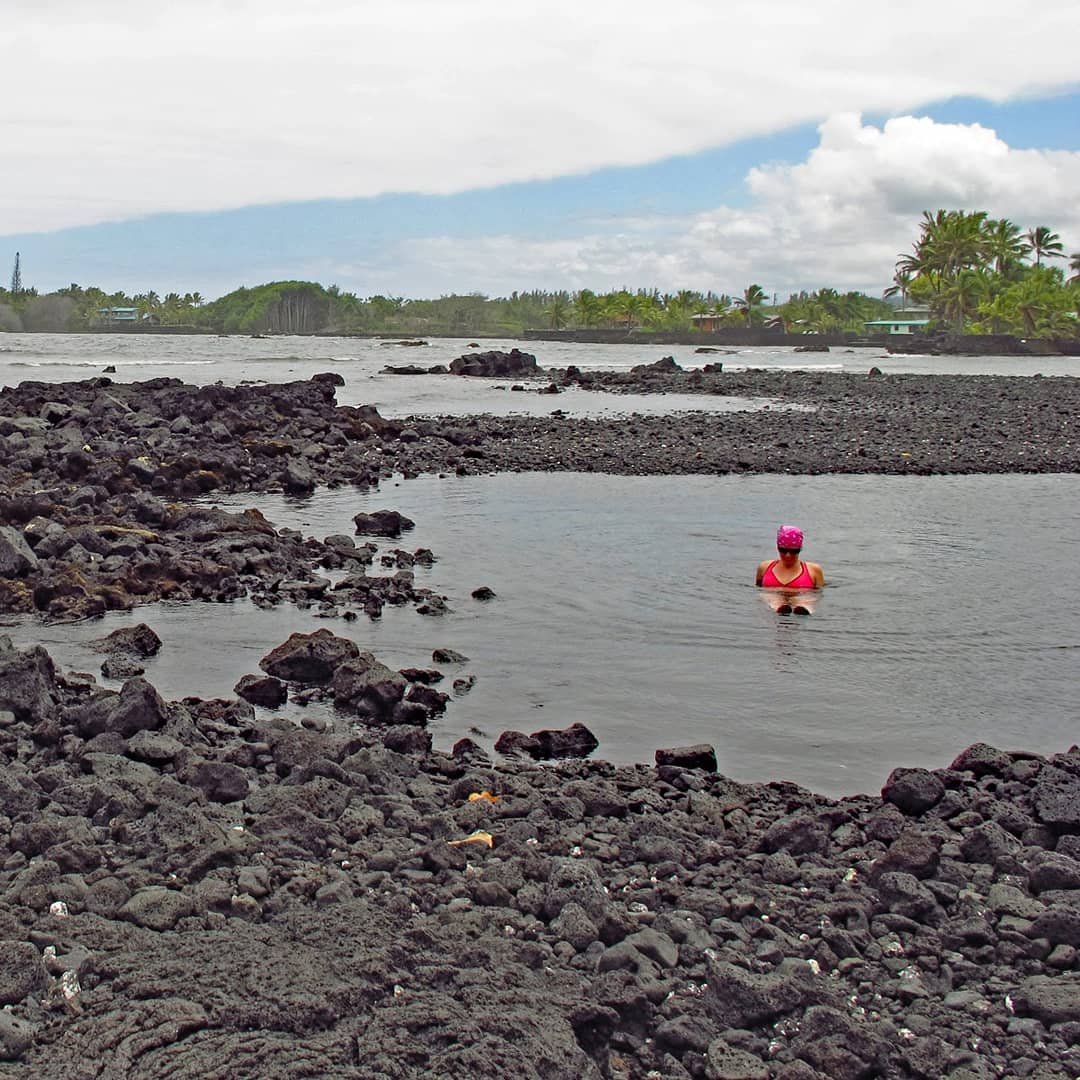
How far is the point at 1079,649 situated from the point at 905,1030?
7783mm

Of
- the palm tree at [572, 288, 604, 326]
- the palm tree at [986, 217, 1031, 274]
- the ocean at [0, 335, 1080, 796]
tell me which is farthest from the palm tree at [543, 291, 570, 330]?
the ocean at [0, 335, 1080, 796]

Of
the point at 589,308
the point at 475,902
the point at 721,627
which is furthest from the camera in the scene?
the point at 589,308

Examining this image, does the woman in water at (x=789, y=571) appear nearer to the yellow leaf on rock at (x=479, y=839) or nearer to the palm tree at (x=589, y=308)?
the yellow leaf on rock at (x=479, y=839)

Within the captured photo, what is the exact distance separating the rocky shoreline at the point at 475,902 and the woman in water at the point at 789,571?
4704 millimetres

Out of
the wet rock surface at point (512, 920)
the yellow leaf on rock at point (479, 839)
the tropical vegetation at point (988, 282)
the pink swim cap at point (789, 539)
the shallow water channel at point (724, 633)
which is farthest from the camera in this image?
the tropical vegetation at point (988, 282)

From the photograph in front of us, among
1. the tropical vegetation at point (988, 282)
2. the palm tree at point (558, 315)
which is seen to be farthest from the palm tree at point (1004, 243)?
the palm tree at point (558, 315)

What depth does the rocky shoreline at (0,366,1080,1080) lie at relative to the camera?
Result: 4602mm

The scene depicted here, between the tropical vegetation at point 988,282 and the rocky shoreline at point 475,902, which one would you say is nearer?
the rocky shoreline at point 475,902

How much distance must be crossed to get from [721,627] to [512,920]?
7190 mm

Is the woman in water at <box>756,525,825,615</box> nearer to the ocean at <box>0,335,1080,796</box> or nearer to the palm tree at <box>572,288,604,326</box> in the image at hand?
the ocean at <box>0,335,1080,796</box>

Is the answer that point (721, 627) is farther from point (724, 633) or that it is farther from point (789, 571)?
point (789, 571)

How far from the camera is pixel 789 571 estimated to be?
540 inches

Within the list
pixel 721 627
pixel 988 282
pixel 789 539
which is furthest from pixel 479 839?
pixel 988 282

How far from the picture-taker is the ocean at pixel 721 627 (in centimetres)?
933
